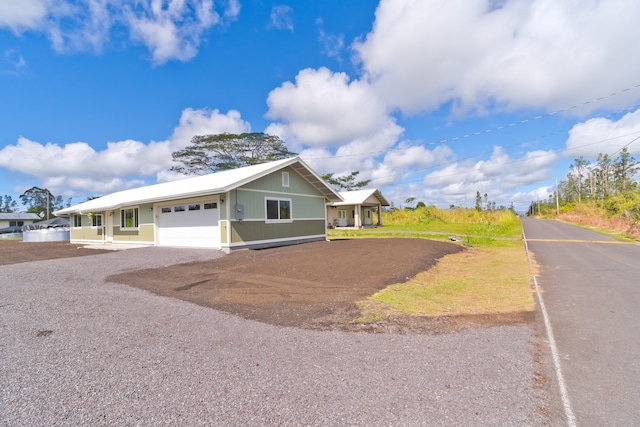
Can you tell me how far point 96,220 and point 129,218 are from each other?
18.1 ft

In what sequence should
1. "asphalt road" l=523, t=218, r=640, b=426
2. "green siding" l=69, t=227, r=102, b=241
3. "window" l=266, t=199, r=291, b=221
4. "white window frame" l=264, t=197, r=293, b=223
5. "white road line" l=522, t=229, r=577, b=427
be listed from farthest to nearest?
"green siding" l=69, t=227, r=102, b=241, "window" l=266, t=199, r=291, b=221, "white window frame" l=264, t=197, r=293, b=223, "asphalt road" l=523, t=218, r=640, b=426, "white road line" l=522, t=229, r=577, b=427

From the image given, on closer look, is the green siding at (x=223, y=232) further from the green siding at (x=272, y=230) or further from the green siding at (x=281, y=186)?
the green siding at (x=281, y=186)

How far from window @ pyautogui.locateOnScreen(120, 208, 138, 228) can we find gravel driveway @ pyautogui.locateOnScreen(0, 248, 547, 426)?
49.6 feet

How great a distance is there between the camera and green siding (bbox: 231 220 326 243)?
14570 millimetres

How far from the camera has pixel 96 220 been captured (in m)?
23.3

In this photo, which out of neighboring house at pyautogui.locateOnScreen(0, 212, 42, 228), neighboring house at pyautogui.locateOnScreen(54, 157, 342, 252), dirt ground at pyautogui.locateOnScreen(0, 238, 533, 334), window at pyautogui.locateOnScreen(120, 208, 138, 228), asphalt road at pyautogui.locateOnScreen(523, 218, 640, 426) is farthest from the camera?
neighboring house at pyautogui.locateOnScreen(0, 212, 42, 228)

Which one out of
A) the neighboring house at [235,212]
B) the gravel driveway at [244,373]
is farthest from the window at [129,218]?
the gravel driveway at [244,373]

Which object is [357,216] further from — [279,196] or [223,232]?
[223,232]

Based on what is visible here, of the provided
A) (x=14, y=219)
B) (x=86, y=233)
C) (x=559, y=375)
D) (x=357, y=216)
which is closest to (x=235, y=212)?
(x=559, y=375)

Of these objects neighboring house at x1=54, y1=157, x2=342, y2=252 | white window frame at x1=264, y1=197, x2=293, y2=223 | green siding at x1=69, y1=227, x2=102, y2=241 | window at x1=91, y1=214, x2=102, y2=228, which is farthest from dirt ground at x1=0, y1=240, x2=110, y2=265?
white window frame at x1=264, y1=197, x2=293, y2=223

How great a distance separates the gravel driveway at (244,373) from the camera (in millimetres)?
2668

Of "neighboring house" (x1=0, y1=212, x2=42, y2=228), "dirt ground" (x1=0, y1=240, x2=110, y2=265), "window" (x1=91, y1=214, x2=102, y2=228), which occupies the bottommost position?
"dirt ground" (x1=0, y1=240, x2=110, y2=265)

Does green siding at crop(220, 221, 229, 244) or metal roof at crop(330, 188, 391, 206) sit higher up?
metal roof at crop(330, 188, 391, 206)

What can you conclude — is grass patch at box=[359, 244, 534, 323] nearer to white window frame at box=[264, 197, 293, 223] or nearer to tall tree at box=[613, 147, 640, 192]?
white window frame at box=[264, 197, 293, 223]
